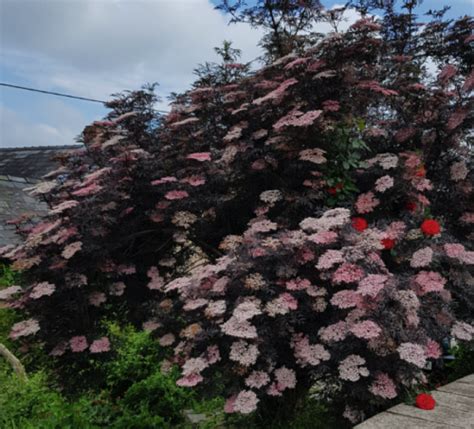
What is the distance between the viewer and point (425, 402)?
7.36 ft

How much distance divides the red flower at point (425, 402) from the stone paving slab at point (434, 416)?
20mm

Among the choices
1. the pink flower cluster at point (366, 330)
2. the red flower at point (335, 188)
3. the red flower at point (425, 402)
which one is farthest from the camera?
the red flower at point (335, 188)

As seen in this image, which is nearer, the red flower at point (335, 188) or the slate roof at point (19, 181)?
the red flower at point (335, 188)

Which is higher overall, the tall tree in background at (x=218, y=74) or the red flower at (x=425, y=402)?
the tall tree in background at (x=218, y=74)

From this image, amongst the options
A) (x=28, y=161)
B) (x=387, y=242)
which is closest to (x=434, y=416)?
(x=387, y=242)

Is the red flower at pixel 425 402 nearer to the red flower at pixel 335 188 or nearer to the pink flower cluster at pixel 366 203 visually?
the pink flower cluster at pixel 366 203

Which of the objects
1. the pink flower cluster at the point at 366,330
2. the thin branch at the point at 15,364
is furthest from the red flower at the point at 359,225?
the thin branch at the point at 15,364

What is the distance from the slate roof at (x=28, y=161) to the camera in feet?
36.8

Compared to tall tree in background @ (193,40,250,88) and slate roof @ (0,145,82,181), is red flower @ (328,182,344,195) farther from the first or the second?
slate roof @ (0,145,82,181)

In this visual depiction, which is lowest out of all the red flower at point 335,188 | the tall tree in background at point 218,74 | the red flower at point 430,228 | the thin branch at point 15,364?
the thin branch at point 15,364

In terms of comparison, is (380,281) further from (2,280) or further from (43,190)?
(2,280)

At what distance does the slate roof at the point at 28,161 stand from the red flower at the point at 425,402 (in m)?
→ 9.88

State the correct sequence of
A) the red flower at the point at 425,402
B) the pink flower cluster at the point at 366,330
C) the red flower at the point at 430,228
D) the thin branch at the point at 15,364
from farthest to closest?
the thin branch at the point at 15,364 → the red flower at the point at 430,228 → the red flower at the point at 425,402 → the pink flower cluster at the point at 366,330

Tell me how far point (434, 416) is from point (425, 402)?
0.28ft
